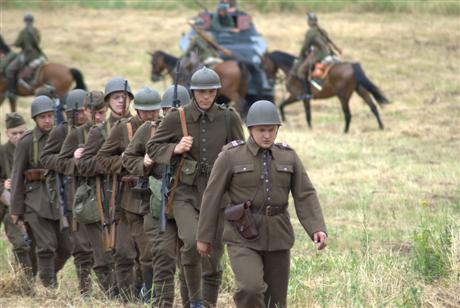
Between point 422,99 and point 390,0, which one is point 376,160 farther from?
point 390,0

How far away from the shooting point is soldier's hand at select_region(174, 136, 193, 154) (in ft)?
28.8

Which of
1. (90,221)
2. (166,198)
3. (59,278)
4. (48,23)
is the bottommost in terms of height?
(48,23)

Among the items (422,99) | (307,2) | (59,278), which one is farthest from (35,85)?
(307,2)

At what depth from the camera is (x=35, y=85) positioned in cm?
2569

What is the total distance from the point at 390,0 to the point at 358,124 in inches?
562

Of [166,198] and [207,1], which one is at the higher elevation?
[166,198]

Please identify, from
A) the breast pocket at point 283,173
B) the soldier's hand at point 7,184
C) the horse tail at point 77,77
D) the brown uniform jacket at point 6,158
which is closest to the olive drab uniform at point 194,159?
the breast pocket at point 283,173

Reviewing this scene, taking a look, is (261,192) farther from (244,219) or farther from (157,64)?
(157,64)

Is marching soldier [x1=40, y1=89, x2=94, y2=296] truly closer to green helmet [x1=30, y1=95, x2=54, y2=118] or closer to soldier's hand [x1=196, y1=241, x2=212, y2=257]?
green helmet [x1=30, y1=95, x2=54, y2=118]

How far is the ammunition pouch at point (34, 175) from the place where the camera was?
11.3 meters

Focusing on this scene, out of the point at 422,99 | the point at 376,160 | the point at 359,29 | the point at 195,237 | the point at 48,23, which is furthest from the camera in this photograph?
the point at 48,23

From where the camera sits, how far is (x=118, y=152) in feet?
33.3

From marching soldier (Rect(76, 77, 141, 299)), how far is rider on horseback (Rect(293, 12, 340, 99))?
1416 centimetres

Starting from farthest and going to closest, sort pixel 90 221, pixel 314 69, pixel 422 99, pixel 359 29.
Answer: pixel 359 29 < pixel 422 99 < pixel 314 69 < pixel 90 221
